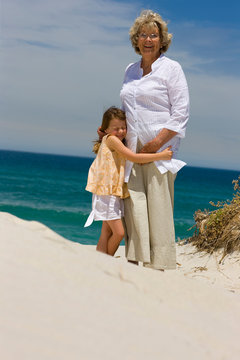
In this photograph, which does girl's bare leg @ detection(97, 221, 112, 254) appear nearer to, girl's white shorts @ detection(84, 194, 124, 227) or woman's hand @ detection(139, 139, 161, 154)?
girl's white shorts @ detection(84, 194, 124, 227)

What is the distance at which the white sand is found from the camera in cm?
183

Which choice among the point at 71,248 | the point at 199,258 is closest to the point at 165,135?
the point at 71,248

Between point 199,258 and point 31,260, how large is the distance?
420cm

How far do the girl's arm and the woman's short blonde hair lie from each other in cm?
91

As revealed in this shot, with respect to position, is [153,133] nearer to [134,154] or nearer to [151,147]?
[151,147]

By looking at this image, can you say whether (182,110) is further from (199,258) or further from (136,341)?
(199,258)

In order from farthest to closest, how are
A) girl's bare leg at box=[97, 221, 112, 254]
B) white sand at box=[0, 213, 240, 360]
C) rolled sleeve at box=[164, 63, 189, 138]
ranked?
girl's bare leg at box=[97, 221, 112, 254] → rolled sleeve at box=[164, 63, 189, 138] → white sand at box=[0, 213, 240, 360]

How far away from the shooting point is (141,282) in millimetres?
2451

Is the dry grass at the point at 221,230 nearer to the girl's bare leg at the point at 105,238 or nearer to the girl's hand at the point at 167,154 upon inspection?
the girl's bare leg at the point at 105,238

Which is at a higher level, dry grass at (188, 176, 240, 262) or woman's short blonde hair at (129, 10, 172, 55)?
woman's short blonde hair at (129, 10, 172, 55)

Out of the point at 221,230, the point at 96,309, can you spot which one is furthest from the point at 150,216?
the point at 221,230

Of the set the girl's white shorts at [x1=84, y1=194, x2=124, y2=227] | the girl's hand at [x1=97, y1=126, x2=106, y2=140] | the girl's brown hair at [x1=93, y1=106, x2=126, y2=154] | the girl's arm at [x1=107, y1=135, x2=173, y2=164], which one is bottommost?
the girl's white shorts at [x1=84, y1=194, x2=124, y2=227]

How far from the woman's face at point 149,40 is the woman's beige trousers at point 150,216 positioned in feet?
3.15

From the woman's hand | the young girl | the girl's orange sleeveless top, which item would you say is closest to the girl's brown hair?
the young girl
